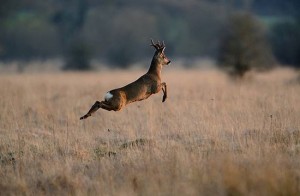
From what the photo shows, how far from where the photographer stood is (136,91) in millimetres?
12898

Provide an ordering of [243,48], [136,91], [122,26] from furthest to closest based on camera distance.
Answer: [122,26]
[243,48]
[136,91]

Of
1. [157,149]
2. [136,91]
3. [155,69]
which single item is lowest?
[157,149]

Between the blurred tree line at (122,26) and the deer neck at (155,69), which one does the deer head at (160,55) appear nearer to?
the deer neck at (155,69)

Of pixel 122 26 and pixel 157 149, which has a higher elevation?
pixel 122 26

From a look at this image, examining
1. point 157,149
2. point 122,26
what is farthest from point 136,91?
point 122,26

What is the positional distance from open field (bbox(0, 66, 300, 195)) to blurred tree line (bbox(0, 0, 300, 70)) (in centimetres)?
3519

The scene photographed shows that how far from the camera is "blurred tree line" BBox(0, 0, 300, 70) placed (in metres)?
61.6

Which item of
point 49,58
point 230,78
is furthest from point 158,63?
point 49,58

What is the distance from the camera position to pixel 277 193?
7785 mm

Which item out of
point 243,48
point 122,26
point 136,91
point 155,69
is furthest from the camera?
point 122,26

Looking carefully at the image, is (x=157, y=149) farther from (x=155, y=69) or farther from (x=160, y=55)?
(x=160, y=55)

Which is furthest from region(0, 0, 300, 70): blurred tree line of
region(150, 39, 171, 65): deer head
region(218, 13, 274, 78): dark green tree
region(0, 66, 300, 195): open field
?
region(150, 39, 171, 65): deer head

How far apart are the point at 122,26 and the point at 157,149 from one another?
62.7 m

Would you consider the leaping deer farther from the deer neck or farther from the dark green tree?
the dark green tree
